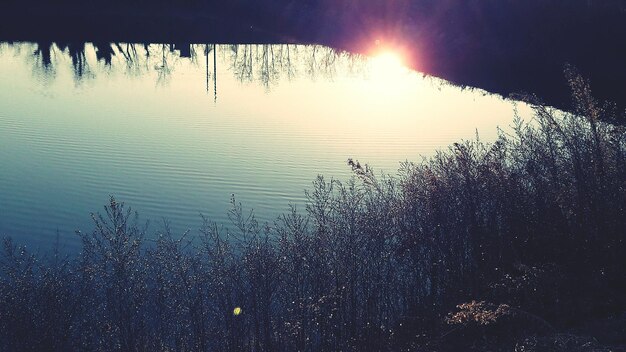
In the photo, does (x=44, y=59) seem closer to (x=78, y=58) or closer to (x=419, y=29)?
(x=78, y=58)

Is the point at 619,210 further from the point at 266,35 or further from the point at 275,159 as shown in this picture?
the point at 266,35

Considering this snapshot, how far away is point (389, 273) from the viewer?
12234 millimetres

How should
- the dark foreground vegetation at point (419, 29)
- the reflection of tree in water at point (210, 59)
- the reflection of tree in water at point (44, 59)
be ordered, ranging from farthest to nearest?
1. the reflection of tree in water at point (210, 59)
2. the reflection of tree in water at point (44, 59)
3. the dark foreground vegetation at point (419, 29)

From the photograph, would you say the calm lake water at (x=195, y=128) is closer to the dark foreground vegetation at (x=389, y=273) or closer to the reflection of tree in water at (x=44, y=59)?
the reflection of tree in water at (x=44, y=59)

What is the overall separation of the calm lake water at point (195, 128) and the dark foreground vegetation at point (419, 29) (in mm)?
2223

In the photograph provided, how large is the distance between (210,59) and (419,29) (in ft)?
33.8

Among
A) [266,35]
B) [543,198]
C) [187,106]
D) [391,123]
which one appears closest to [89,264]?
[543,198]

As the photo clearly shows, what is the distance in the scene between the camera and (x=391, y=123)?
23.7 metres

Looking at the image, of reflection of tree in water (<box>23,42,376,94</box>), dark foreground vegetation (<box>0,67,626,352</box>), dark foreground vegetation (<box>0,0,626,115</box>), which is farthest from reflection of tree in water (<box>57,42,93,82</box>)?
dark foreground vegetation (<box>0,67,626,352</box>)

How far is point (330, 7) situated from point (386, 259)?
36.1 metres

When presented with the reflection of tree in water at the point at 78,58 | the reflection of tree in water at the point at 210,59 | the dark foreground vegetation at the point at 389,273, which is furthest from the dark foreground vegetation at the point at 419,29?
the dark foreground vegetation at the point at 389,273

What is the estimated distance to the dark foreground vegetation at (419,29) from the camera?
2942 centimetres

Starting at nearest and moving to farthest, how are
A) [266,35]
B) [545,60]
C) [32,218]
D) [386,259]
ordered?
[386,259] → [32,218] → [545,60] → [266,35]

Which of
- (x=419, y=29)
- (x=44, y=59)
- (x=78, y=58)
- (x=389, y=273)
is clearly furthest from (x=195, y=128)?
(x=419, y=29)
